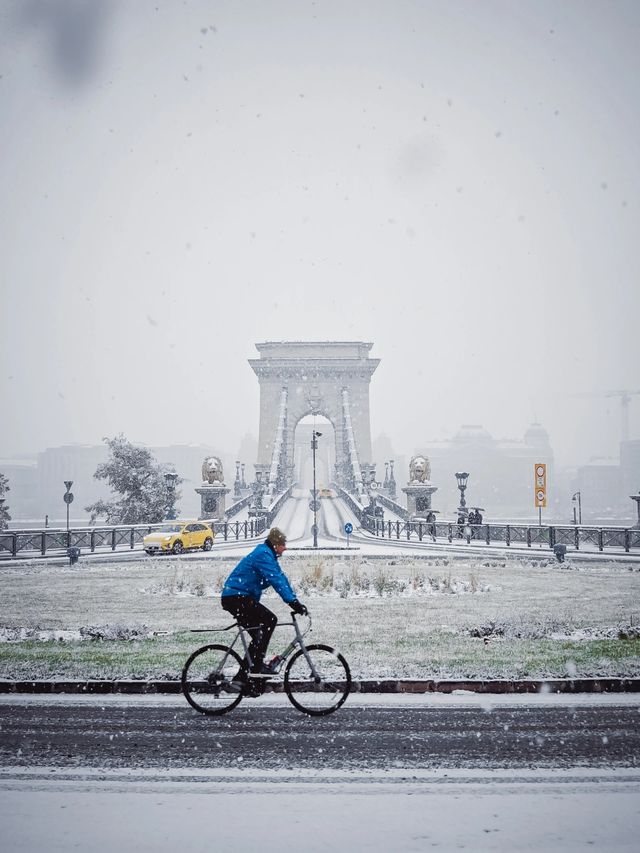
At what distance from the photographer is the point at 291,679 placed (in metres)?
6.85

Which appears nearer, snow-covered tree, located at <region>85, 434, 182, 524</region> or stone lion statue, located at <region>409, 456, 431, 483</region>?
stone lion statue, located at <region>409, 456, 431, 483</region>

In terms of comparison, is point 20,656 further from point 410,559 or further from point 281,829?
point 410,559

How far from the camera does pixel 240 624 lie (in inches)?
261

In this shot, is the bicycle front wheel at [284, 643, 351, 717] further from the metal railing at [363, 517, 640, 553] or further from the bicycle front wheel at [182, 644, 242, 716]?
the metal railing at [363, 517, 640, 553]

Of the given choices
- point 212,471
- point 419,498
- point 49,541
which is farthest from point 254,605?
point 212,471

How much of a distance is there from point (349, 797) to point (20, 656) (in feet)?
18.4

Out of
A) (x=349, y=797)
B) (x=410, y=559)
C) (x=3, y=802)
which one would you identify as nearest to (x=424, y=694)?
(x=349, y=797)

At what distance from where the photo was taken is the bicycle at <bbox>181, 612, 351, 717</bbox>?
6.52 m

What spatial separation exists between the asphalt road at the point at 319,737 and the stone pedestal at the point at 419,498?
3538cm

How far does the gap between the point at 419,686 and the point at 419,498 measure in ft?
116

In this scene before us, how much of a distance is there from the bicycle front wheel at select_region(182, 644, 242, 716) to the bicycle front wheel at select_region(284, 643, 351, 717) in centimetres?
52

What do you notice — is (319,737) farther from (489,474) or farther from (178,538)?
(489,474)

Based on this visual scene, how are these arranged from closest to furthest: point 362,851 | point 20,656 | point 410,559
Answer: point 362,851 < point 20,656 < point 410,559

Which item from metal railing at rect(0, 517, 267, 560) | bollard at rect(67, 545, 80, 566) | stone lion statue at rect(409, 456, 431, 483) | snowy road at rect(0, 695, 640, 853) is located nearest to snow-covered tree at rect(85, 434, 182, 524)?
stone lion statue at rect(409, 456, 431, 483)
